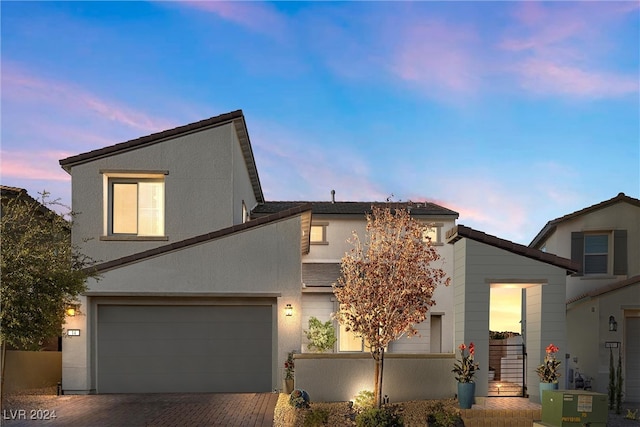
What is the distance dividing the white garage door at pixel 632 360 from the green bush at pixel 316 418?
9861 mm

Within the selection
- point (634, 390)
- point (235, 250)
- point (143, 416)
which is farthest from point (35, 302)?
point (634, 390)

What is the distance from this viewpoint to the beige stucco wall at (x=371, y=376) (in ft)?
39.5

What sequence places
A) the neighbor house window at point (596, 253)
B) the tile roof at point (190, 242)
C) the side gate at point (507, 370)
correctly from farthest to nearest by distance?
1. the neighbor house window at point (596, 253)
2. the tile roof at point (190, 242)
3. the side gate at point (507, 370)

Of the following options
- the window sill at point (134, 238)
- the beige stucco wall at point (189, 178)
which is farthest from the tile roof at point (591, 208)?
the window sill at point (134, 238)

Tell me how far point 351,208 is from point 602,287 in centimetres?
1083

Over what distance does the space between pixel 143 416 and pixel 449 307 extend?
13931 mm

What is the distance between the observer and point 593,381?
15.2 metres

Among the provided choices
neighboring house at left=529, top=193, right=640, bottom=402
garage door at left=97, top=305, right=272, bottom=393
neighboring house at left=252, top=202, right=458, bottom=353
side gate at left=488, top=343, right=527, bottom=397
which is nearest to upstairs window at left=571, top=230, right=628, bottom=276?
neighboring house at left=529, top=193, right=640, bottom=402

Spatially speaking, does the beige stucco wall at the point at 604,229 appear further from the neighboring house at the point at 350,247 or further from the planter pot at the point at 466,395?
the planter pot at the point at 466,395

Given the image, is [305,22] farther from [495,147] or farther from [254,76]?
[495,147]

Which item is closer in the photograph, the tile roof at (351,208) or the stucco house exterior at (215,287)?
the stucco house exterior at (215,287)

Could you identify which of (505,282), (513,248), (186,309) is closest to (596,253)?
(513,248)

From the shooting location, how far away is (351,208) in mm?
23625

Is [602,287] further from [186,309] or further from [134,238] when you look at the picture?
[134,238]
